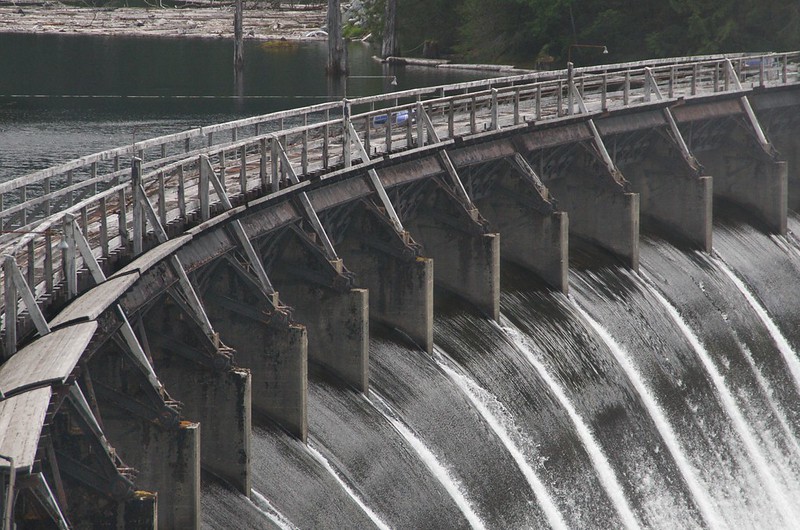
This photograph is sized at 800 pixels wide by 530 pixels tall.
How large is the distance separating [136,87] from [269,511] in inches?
2596

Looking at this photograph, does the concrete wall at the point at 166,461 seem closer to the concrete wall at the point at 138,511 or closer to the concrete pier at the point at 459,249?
the concrete wall at the point at 138,511

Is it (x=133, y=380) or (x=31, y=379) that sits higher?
(x=31, y=379)

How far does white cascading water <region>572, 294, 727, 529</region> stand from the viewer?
4188cm

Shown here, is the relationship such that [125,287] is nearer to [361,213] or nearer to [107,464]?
[107,464]

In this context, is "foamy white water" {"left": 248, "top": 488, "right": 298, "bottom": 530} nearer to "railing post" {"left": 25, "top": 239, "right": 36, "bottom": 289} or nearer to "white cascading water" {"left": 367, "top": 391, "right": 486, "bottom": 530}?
"white cascading water" {"left": 367, "top": 391, "right": 486, "bottom": 530}

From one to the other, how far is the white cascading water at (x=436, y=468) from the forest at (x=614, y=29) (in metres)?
59.2

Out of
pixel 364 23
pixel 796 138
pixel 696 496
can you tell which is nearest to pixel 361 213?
pixel 696 496

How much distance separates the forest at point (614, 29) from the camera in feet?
310

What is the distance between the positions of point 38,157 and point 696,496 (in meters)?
30.2

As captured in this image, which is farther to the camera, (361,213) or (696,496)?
(696,496)

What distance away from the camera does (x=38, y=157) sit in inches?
2371

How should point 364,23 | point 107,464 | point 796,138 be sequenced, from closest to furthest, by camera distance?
point 107,464 < point 796,138 < point 364,23

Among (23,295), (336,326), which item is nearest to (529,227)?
(336,326)

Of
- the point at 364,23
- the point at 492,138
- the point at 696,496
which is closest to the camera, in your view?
the point at 696,496
